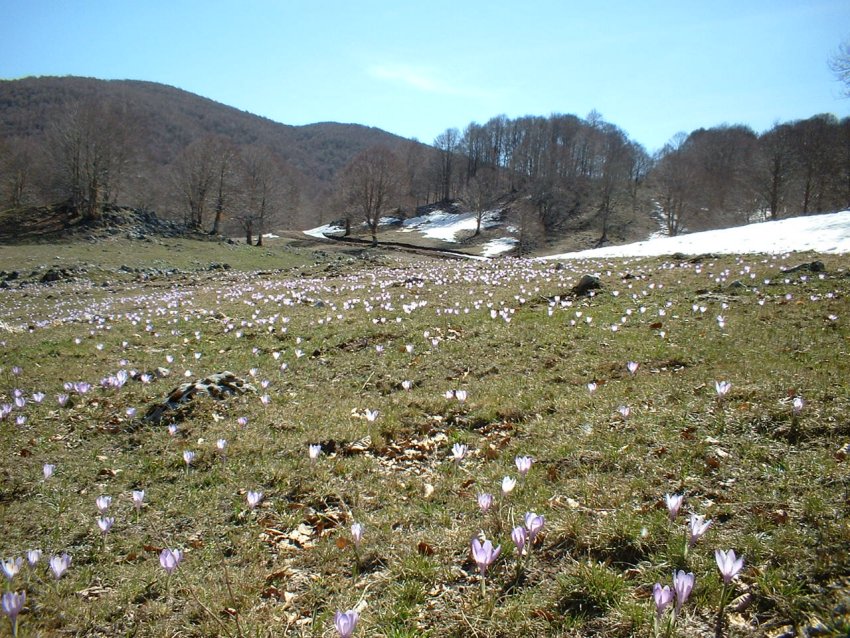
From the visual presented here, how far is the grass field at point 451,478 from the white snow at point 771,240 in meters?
12.8

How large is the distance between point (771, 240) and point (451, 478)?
26.2m

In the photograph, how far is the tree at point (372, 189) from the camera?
2886 inches

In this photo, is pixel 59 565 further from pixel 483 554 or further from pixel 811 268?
pixel 811 268

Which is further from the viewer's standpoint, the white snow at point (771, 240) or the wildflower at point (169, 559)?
the white snow at point (771, 240)

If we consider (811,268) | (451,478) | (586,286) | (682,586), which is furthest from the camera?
(586,286)

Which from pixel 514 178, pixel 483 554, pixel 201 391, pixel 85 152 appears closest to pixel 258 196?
pixel 85 152

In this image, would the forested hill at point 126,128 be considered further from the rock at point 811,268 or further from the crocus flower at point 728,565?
the crocus flower at point 728,565

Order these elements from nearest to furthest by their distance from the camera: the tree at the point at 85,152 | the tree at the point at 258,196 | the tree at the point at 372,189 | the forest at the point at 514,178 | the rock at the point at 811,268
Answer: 1. the rock at the point at 811,268
2. the tree at the point at 85,152
3. the forest at the point at 514,178
4. the tree at the point at 258,196
5. the tree at the point at 372,189

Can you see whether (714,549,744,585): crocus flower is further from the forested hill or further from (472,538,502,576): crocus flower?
the forested hill

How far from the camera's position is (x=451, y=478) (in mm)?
4477

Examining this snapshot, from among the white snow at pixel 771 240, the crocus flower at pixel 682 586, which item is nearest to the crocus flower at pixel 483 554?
the crocus flower at pixel 682 586

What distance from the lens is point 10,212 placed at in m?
55.8

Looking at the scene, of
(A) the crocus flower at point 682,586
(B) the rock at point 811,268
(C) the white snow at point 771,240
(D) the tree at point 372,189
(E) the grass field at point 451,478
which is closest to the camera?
(A) the crocus flower at point 682,586

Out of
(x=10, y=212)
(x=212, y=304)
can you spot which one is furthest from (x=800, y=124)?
(x=10, y=212)
